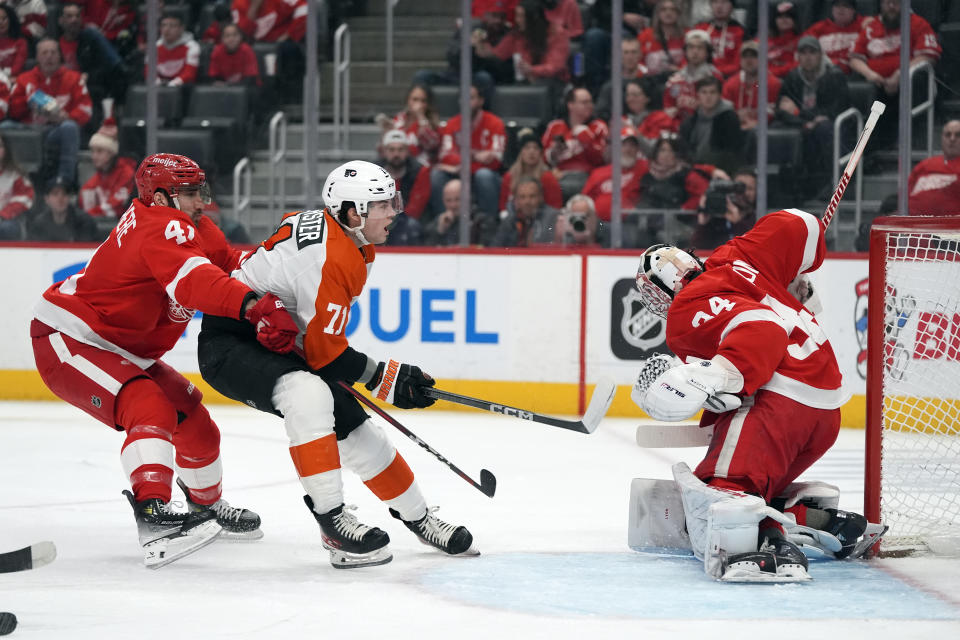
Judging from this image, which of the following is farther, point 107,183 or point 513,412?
point 107,183

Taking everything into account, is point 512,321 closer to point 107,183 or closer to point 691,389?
point 107,183

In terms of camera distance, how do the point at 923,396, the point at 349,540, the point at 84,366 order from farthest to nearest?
the point at 923,396, the point at 84,366, the point at 349,540

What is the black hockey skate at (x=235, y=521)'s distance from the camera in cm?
351

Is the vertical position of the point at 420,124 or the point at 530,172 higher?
the point at 420,124

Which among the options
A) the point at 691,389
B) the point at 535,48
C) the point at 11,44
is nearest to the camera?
the point at 691,389

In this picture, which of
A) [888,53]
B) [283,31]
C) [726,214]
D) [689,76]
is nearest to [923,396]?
[726,214]

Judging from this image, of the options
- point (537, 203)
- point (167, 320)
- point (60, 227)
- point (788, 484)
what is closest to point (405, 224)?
point (537, 203)

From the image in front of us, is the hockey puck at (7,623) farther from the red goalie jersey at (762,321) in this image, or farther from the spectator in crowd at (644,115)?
the spectator in crowd at (644,115)

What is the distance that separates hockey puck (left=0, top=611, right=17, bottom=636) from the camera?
2.47 meters

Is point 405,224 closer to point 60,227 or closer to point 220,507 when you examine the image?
point 60,227

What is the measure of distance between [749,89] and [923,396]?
214 centimetres

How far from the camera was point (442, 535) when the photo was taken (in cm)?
329

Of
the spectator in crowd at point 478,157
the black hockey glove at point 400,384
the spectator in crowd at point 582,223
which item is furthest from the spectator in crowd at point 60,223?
the black hockey glove at point 400,384

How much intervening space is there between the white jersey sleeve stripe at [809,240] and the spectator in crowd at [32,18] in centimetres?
494
